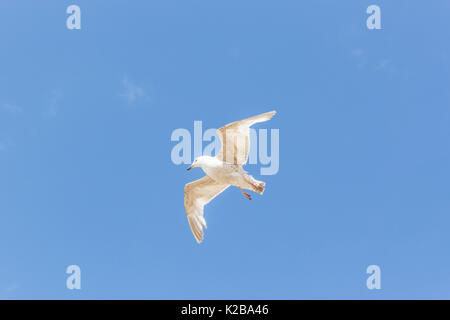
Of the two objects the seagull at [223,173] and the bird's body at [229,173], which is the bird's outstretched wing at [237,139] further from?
the bird's body at [229,173]

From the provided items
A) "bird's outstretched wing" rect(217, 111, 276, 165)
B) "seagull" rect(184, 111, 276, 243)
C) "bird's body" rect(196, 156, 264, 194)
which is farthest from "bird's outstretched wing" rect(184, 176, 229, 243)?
"bird's outstretched wing" rect(217, 111, 276, 165)

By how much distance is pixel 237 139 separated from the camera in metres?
10.5

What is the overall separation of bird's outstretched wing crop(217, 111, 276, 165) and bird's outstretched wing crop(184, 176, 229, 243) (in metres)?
1.25

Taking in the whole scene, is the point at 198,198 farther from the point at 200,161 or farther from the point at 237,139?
the point at 237,139

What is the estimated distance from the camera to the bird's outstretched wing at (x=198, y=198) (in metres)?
12.0

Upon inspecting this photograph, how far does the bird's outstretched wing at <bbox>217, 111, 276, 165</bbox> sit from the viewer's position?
10.1 m

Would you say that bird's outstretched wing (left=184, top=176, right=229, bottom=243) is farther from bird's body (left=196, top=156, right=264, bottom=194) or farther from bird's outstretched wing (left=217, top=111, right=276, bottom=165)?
bird's outstretched wing (left=217, top=111, right=276, bottom=165)

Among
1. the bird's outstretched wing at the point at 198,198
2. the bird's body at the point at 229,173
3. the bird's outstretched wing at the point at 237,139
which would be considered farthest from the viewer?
the bird's outstretched wing at the point at 198,198

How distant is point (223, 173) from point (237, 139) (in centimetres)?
92

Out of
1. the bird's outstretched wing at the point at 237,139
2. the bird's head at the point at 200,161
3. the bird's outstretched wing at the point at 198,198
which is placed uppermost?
the bird's outstretched wing at the point at 237,139

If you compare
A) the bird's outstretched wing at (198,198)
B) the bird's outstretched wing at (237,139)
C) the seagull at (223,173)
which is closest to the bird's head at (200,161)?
the seagull at (223,173)

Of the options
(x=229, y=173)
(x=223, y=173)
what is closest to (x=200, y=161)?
(x=223, y=173)
